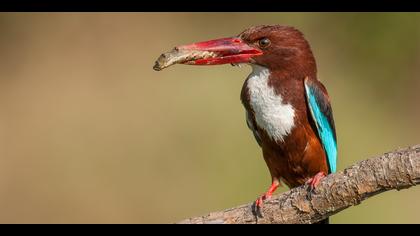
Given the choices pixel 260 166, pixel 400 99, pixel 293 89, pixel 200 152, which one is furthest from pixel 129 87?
pixel 293 89

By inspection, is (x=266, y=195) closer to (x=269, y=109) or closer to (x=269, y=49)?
(x=269, y=109)

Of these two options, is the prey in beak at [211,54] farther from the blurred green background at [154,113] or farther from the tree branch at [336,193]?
the blurred green background at [154,113]

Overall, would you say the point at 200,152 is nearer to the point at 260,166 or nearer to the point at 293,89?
the point at 260,166

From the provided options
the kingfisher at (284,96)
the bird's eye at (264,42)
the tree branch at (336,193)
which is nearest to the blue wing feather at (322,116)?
the kingfisher at (284,96)

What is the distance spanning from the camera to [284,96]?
13.3 feet

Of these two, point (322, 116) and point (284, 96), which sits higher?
point (284, 96)

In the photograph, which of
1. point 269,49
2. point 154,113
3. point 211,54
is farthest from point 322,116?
point 154,113

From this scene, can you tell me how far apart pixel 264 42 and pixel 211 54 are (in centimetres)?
29

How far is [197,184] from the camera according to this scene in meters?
6.78

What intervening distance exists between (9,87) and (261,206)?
15.5 feet

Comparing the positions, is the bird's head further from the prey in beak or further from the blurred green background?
the blurred green background

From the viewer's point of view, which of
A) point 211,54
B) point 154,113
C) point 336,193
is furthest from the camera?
point 154,113

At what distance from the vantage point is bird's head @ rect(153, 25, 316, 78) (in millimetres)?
4004

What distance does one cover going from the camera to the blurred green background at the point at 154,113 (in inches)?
265
